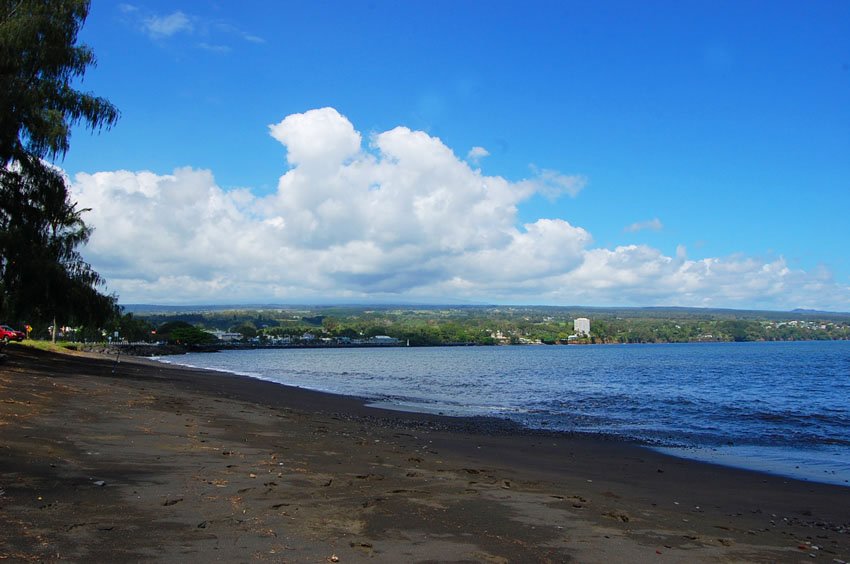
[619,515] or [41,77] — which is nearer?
[619,515]

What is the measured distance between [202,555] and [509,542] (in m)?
3.18

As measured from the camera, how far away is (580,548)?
6.85 metres

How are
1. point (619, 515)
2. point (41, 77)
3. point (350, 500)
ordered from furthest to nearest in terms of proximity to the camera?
point (41, 77) → point (619, 515) → point (350, 500)

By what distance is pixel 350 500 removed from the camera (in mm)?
8266

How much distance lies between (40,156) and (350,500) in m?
19.8

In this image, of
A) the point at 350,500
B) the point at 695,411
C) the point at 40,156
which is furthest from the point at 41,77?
the point at 695,411

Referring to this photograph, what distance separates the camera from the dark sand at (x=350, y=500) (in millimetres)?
6238

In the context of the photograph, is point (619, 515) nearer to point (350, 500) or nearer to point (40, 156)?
point (350, 500)

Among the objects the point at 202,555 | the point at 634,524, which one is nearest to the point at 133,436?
the point at 202,555

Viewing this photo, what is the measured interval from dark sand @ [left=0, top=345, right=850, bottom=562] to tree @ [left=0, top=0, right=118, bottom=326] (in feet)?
30.5

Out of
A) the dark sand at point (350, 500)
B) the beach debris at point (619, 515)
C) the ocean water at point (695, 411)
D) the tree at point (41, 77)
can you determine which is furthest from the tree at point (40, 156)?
the beach debris at point (619, 515)

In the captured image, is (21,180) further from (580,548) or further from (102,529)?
(580,548)

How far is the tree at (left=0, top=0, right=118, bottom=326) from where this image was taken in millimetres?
19578

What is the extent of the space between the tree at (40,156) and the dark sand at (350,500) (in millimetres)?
9286
